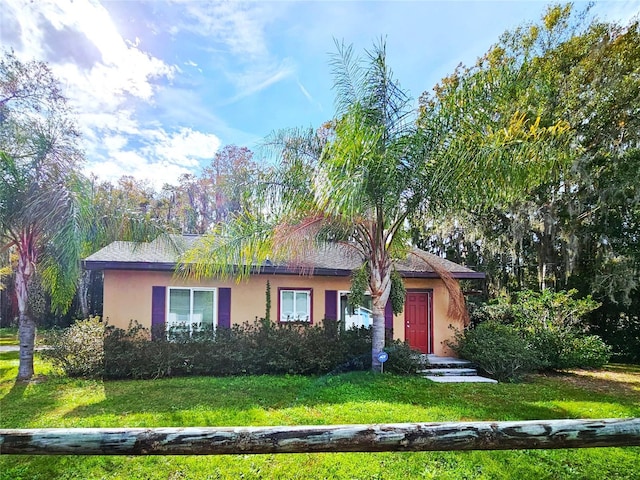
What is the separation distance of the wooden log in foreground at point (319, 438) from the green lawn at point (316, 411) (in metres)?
1.81

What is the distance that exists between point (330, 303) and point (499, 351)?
4393 millimetres

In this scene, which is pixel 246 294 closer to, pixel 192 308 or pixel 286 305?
pixel 286 305

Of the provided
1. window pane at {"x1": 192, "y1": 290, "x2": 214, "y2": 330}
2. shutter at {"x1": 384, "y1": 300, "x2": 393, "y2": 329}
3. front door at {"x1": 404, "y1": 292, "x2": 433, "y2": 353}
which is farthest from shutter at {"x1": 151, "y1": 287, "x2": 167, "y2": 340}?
front door at {"x1": 404, "y1": 292, "x2": 433, "y2": 353}

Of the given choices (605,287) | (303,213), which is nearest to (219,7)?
(303,213)

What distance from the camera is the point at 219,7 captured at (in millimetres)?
6098

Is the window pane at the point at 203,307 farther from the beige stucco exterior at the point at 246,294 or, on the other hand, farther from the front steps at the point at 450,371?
the front steps at the point at 450,371

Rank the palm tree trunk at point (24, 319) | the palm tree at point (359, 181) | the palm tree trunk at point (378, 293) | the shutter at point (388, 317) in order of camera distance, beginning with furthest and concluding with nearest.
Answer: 1. the shutter at point (388, 317)
2. the palm tree trunk at point (378, 293)
3. the palm tree trunk at point (24, 319)
4. the palm tree at point (359, 181)

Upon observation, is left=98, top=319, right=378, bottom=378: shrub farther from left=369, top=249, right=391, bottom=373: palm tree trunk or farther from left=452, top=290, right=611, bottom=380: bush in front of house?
left=452, top=290, right=611, bottom=380: bush in front of house

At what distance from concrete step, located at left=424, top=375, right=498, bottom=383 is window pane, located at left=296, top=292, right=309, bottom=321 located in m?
3.47

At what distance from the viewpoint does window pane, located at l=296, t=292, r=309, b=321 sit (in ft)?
33.2

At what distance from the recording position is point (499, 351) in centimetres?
891

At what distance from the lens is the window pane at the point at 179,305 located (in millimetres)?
9430

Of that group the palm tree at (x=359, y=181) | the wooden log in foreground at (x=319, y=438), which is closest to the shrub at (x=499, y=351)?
the palm tree at (x=359, y=181)

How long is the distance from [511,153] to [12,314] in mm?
25829
